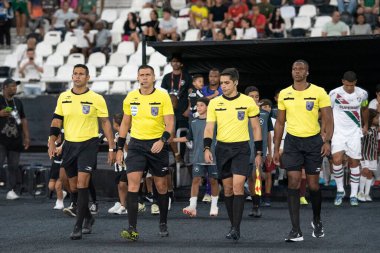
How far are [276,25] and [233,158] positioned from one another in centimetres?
1294

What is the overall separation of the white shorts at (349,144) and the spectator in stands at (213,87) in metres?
2.07

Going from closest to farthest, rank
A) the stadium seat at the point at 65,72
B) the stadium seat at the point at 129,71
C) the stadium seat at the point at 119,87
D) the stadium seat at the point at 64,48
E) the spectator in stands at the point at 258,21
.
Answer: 1. the stadium seat at the point at 119,87
2. the spectator in stands at the point at 258,21
3. the stadium seat at the point at 129,71
4. the stadium seat at the point at 65,72
5. the stadium seat at the point at 64,48

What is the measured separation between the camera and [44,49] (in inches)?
1148

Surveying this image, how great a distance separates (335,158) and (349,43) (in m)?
1.99

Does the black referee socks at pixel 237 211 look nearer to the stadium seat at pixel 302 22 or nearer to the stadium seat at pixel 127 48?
the stadium seat at pixel 302 22

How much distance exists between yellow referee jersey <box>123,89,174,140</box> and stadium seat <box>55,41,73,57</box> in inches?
594

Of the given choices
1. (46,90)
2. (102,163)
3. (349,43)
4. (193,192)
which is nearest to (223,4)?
(46,90)

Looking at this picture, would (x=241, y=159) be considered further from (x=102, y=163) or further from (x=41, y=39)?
(x=41, y=39)

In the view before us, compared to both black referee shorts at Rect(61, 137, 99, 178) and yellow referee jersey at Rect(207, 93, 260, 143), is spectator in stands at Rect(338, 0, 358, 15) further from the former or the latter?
black referee shorts at Rect(61, 137, 99, 178)

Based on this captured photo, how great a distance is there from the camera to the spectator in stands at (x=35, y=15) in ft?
100

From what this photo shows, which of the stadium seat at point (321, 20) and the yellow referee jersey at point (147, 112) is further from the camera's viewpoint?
Answer: the stadium seat at point (321, 20)

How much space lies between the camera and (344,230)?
1471cm

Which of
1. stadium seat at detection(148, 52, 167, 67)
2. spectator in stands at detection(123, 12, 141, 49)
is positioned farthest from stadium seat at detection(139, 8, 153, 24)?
stadium seat at detection(148, 52, 167, 67)

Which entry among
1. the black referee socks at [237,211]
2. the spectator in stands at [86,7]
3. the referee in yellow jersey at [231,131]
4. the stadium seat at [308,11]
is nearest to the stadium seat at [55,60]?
the spectator in stands at [86,7]
